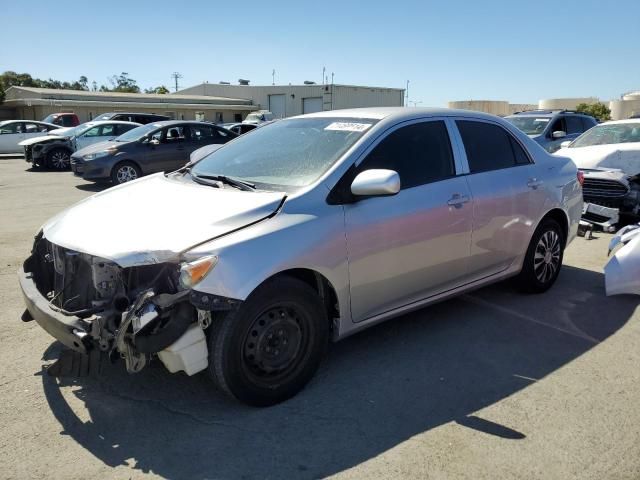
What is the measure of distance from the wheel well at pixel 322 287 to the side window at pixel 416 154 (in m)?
0.82

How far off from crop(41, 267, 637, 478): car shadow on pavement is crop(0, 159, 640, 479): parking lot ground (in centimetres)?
1

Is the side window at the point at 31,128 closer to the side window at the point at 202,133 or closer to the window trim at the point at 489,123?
the side window at the point at 202,133

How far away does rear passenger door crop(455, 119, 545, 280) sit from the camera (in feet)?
14.9

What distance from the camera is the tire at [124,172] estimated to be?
12.7 metres

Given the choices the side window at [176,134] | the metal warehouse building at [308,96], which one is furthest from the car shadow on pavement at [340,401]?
the metal warehouse building at [308,96]

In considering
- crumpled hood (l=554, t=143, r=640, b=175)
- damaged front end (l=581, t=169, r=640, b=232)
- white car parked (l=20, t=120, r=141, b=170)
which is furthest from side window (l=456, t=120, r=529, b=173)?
white car parked (l=20, t=120, r=141, b=170)

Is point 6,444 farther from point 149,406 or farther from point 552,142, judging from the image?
point 552,142

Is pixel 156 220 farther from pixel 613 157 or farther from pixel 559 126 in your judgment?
pixel 559 126

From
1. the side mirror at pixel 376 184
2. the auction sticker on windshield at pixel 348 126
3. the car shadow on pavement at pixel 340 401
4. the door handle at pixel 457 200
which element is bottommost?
the car shadow on pavement at pixel 340 401

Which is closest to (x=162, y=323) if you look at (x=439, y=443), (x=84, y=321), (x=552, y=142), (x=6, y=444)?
(x=84, y=321)

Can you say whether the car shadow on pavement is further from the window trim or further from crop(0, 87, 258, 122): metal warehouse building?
crop(0, 87, 258, 122): metal warehouse building

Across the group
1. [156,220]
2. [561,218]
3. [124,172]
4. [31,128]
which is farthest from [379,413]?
[31,128]

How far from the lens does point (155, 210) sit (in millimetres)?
3518

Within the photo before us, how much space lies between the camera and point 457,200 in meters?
4.29
